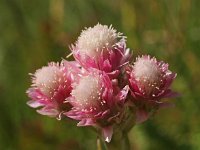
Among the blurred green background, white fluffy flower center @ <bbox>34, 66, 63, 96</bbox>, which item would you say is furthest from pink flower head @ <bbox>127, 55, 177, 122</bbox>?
the blurred green background

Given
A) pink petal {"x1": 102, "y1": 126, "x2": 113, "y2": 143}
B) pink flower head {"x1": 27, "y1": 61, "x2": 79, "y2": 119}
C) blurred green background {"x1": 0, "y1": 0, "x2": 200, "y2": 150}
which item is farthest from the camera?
blurred green background {"x1": 0, "y1": 0, "x2": 200, "y2": 150}

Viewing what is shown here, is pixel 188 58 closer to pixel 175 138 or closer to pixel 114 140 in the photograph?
pixel 175 138

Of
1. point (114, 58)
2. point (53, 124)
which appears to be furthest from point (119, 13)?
point (114, 58)

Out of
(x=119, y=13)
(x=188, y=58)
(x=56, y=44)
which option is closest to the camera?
(x=188, y=58)

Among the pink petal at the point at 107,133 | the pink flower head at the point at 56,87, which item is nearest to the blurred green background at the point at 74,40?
the pink flower head at the point at 56,87

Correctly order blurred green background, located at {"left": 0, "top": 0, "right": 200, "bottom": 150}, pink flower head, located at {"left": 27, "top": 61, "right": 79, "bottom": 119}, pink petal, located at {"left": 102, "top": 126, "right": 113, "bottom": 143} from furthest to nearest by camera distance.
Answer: blurred green background, located at {"left": 0, "top": 0, "right": 200, "bottom": 150} < pink flower head, located at {"left": 27, "top": 61, "right": 79, "bottom": 119} < pink petal, located at {"left": 102, "top": 126, "right": 113, "bottom": 143}

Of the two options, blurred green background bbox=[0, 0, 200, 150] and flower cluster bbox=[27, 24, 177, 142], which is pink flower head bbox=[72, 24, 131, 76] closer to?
flower cluster bbox=[27, 24, 177, 142]
